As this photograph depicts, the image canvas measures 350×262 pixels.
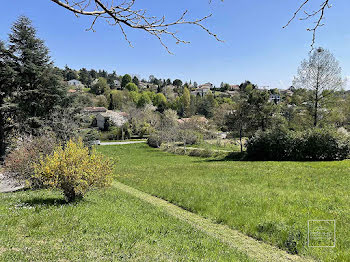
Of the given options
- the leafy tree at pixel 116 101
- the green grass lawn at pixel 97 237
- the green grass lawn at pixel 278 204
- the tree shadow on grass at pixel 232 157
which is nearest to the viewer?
the green grass lawn at pixel 97 237

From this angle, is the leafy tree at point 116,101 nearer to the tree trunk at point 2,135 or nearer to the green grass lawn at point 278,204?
the tree trunk at point 2,135

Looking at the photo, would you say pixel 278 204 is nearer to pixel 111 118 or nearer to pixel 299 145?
pixel 299 145

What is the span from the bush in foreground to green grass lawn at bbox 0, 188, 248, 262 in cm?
1747

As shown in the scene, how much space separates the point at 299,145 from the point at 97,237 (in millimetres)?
20119

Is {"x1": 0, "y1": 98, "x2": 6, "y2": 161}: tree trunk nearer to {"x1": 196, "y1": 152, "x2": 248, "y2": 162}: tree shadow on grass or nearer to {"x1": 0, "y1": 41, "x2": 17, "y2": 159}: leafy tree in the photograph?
{"x1": 0, "y1": 41, "x2": 17, "y2": 159}: leafy tree

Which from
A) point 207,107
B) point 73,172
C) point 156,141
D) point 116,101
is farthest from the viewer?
point 116,101

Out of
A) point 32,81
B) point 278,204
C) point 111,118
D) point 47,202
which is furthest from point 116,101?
point 278,204

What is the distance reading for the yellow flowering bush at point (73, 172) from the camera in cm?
667

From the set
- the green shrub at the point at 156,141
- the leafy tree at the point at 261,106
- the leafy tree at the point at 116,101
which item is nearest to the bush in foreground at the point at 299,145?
the leafy tree at the point at 261,106

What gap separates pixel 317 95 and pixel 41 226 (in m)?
28.5

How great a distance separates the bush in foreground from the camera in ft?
62.0

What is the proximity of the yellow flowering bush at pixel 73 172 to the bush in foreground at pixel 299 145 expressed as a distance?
1794cm

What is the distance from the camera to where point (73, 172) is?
6.82 metres

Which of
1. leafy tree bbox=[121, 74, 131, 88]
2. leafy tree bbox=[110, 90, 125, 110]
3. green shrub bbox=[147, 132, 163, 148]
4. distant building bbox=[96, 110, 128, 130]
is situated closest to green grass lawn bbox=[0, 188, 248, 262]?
green shrub bbox=[147, 132, 163, 148]
